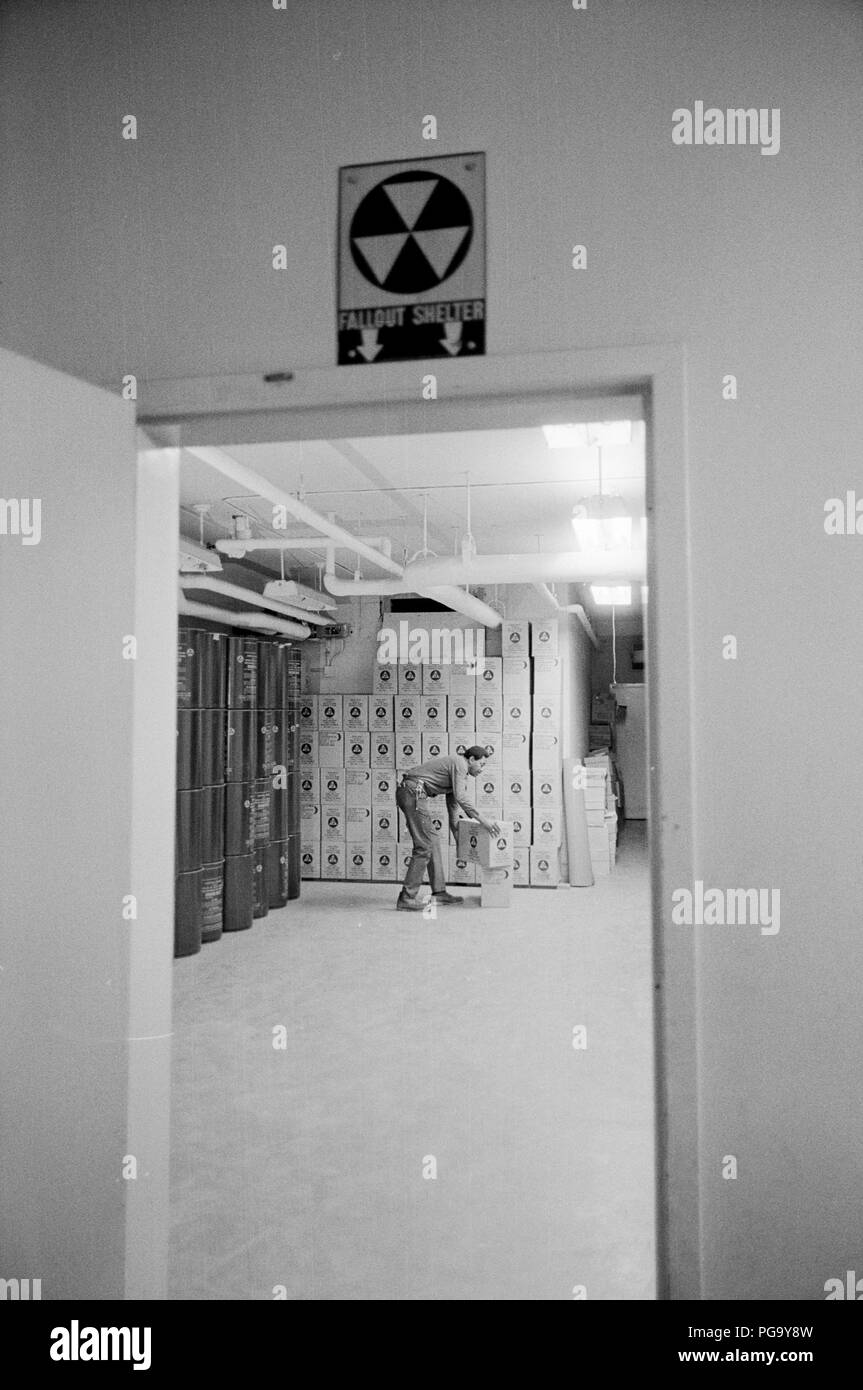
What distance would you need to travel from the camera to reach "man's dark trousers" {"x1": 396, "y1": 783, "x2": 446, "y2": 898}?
27.1 ft

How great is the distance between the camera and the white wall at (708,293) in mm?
1575

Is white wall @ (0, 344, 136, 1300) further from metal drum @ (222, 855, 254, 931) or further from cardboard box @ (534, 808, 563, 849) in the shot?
cardboard box @ (534, 808, 563, 849)

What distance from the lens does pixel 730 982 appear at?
159cm

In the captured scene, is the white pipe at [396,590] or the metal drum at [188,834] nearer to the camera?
the metal drum at [188,834]

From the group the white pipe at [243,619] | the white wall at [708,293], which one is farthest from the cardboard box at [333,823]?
the white wall at [708,293]

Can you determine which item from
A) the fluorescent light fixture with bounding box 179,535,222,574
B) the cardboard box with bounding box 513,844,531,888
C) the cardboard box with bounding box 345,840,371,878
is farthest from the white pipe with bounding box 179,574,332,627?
the cardboard box with bounding box 513,844,531,888

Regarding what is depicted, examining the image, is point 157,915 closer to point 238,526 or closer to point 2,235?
point 2,235

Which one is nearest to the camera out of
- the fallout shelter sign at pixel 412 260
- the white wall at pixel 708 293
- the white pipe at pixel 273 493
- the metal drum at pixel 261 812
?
the white wall at pixel 708 293

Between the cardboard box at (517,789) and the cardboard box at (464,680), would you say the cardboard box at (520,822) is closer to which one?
the cardboard box at (517,789)

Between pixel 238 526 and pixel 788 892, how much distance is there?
5806 millimetres

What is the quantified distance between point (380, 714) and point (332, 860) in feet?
5.23

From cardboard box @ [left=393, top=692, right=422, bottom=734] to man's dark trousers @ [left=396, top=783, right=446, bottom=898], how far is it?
98 centimetres

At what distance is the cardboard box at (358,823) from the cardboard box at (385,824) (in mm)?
57

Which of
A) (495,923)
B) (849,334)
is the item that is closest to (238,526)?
(495,923)
